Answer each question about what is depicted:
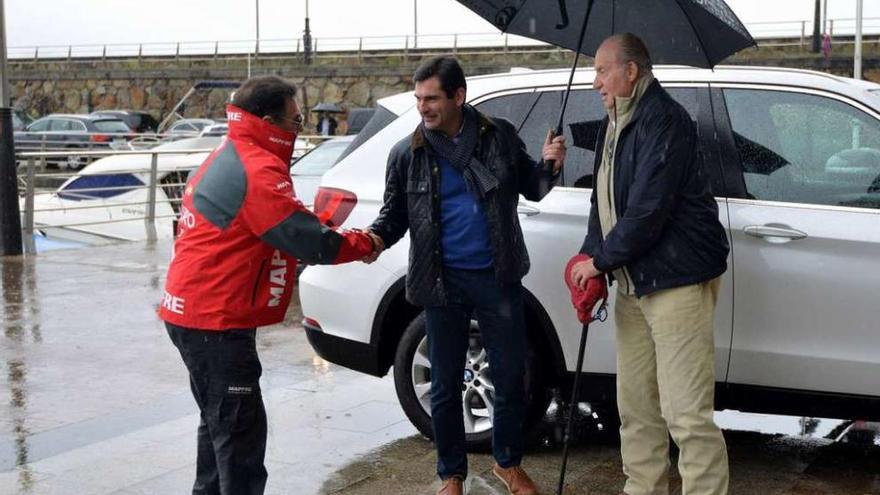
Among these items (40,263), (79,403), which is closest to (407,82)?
(40,263)

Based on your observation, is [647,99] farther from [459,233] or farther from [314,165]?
[314,165]

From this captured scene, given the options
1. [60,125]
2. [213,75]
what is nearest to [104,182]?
[60,125]

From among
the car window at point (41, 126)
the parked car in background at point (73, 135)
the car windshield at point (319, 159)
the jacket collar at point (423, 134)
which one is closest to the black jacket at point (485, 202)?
the jacket collar at point (423, 134)

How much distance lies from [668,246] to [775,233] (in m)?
0.81

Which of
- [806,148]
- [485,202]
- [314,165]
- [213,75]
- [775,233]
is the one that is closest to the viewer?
[485,202]

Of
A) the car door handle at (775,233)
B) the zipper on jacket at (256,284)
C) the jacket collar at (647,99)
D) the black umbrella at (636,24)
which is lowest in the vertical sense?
the zipper on jacket at (256,284)

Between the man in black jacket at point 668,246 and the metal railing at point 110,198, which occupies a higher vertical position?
the man in black jacket at point 668,246

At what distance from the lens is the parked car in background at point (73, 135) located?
36531 mm

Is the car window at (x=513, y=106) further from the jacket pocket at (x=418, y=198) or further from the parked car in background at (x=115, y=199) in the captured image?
the parked car in background at (x=115, y=199)

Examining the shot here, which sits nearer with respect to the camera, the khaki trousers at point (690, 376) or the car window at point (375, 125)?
the khaki trousers at point (690, 376)

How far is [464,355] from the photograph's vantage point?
5020 mm

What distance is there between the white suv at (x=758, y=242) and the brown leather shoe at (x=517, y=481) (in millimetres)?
565

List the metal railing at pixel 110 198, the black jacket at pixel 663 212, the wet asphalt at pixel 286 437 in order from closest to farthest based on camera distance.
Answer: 1. the black jacket at pixel 663 212
2. the wet asphalt at pixel 286 437
3. the metal railing at pixel 110 198

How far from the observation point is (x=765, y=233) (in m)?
5.07
